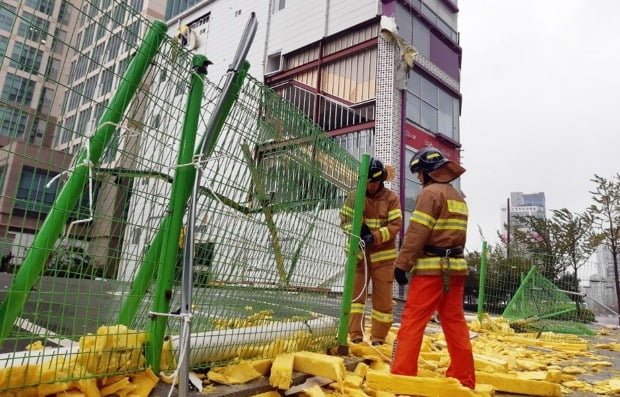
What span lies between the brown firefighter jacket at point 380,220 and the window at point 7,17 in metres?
3.12

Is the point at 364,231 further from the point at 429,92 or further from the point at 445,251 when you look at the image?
the point at 429,92

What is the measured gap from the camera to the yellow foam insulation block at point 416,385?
2695 mm

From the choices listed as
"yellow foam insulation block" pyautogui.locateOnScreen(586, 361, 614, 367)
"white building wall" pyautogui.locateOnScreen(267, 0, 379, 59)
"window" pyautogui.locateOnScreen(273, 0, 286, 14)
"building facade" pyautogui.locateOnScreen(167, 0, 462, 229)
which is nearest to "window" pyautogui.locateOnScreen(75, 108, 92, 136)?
"yellow foam insulation block" pyautogui.locateOnScreen(586, 361, 614, 367)

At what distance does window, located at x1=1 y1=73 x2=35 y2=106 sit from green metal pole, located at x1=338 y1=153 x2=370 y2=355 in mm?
2890

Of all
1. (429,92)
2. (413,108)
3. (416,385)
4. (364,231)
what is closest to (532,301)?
(364,231)

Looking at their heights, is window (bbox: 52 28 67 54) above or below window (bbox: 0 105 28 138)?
above

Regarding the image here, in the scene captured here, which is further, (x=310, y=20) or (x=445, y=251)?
(x=310, y=20)

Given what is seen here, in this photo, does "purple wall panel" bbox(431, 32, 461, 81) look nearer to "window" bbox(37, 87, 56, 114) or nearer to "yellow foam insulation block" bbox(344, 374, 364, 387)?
"yellow foam insulation block" bbox(344, 374, 364, 387)

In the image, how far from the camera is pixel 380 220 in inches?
186

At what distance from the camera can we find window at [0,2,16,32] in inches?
65.9

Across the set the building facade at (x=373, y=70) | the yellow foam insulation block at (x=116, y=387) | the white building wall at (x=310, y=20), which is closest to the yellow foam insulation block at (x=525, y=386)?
the yellow foam insulation block at (x=116, y=387)

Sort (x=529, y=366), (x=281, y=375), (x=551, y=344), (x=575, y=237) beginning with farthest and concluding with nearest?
(x=575, y=237)
(x=551, y=344)
(x=529, y=366)
(x=281, y=375)

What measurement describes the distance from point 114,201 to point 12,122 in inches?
22.2

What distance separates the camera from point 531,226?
18.7 metres
